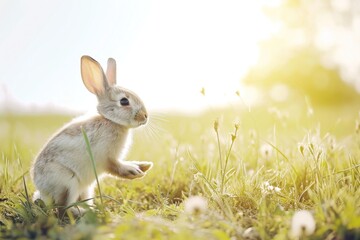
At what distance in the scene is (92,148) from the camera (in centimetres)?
391

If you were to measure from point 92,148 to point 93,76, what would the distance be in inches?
29.5

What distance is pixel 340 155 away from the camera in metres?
4.96

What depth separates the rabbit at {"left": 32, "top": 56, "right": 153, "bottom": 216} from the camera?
3850 millimetres

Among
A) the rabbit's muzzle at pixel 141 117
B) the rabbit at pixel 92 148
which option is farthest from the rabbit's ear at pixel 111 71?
the rabbit's muzzle at pixel 141 117

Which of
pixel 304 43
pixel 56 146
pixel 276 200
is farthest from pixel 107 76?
pixel 304 43

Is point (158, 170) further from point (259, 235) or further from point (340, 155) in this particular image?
point (259, 235)

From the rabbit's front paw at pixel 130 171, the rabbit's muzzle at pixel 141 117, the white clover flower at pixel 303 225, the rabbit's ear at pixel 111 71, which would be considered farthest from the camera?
the rabbit's ear at pixel 111 71

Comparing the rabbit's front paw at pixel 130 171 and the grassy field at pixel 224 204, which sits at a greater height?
the rabbit's front paw at pixel 130 171

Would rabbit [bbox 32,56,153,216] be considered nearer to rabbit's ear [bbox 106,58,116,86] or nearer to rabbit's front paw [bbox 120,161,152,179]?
rabbit's front paw [bbox 120,161,152,179]

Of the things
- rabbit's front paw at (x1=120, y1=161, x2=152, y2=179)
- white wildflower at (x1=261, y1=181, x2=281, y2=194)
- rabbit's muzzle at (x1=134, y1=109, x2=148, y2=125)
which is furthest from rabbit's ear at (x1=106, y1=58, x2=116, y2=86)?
white wildflower at (x1=261, y1=181, x2=281, y2=194)

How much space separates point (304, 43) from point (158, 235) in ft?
71.3

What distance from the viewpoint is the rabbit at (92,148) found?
3850mm

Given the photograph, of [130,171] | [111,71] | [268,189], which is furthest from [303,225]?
[111,71]

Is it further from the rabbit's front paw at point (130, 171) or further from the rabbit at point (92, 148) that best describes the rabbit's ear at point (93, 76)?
the rabbit's front paw at point (130, 171)
